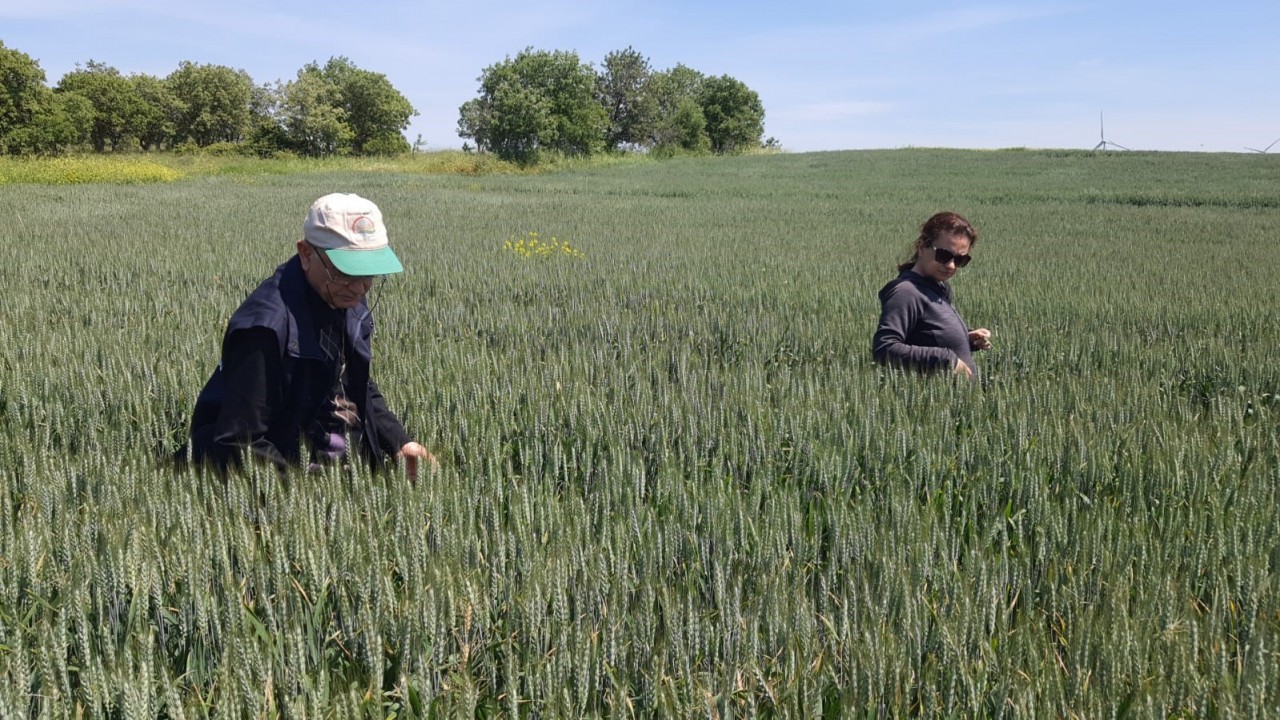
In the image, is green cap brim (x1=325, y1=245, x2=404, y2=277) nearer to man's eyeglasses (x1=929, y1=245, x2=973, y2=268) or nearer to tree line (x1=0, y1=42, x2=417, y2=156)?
man's eyeglasses (x1=929, y1=245, x2=973, y2=268)

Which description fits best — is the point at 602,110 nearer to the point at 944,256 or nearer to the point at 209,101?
the point at 209,101

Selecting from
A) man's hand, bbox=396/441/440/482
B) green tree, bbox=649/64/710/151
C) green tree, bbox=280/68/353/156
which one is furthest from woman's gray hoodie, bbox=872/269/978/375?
green tree, bbox=649/64/710/151

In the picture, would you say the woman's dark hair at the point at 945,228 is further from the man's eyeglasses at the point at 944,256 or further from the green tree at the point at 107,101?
the green tree at the point at 107,101

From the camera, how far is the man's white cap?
2.45 metres

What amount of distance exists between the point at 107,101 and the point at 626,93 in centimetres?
4328

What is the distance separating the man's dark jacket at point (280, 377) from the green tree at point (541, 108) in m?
49.9

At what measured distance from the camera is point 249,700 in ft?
5.03

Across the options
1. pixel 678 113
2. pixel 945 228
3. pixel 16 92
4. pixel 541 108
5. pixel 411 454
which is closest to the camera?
pixel 411 454

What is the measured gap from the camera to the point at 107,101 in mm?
60250

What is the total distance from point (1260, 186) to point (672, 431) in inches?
1201

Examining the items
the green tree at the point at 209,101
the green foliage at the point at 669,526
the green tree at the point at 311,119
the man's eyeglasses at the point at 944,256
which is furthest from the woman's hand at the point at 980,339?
the green tree at the point at 209,101

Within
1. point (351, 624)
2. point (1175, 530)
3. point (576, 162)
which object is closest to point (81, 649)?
point (351, 624)

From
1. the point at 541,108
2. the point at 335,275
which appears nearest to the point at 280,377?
the point at 335,275

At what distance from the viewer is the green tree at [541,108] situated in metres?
54.6
